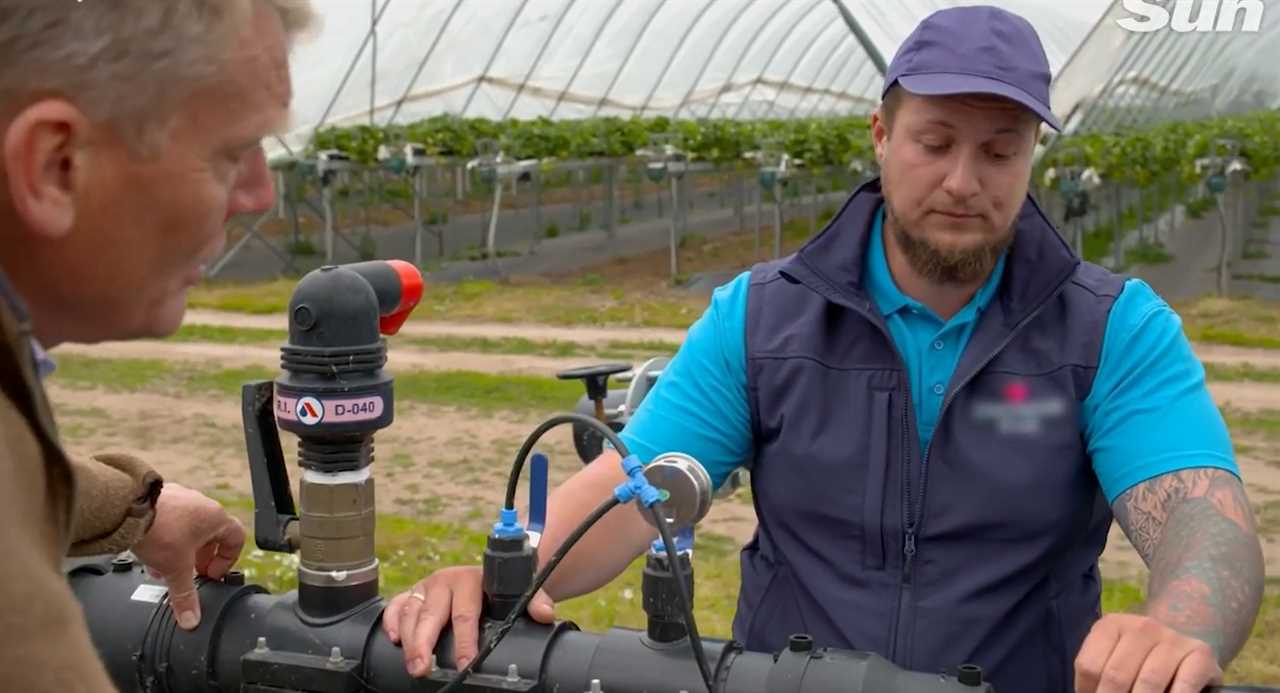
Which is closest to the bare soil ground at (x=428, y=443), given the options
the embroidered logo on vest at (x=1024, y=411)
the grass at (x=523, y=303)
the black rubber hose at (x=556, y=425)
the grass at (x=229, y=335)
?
the grass at (x=229, y=335)

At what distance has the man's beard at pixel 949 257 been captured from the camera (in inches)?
78.1

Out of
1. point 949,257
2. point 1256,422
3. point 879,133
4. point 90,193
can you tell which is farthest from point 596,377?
point 1256,422

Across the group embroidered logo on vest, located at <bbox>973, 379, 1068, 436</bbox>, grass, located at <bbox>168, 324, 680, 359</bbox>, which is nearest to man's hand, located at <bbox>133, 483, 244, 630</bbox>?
embroidered logo on vest, located at <bbox>973, 379, 1068, 436</bbox>

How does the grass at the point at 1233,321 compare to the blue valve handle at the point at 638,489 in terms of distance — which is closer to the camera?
the blue valve handle at the point at 638,489

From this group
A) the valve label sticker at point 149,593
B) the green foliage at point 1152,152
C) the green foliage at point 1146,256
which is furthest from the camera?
the green foliage at point 1146,256

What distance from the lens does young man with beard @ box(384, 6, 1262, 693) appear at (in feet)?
6.14

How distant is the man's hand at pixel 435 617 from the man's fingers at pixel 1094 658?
0.49 m

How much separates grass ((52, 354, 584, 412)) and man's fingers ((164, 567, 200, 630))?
6166mm

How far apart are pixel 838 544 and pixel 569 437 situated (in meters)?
5.21

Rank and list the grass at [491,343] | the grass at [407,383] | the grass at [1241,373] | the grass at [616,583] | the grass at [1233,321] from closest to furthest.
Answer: the grass at [616,583] < the grass at [407,383] < the grass at [1241,373] < the grass at [491,343] < the grass at [1233,321]

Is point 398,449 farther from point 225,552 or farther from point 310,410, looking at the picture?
point 310,410

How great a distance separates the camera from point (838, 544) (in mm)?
1956

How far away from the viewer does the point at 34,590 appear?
0.69 meters

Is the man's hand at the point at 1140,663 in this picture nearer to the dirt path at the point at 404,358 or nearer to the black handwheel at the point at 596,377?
the black handwheel at the point at 596,377
